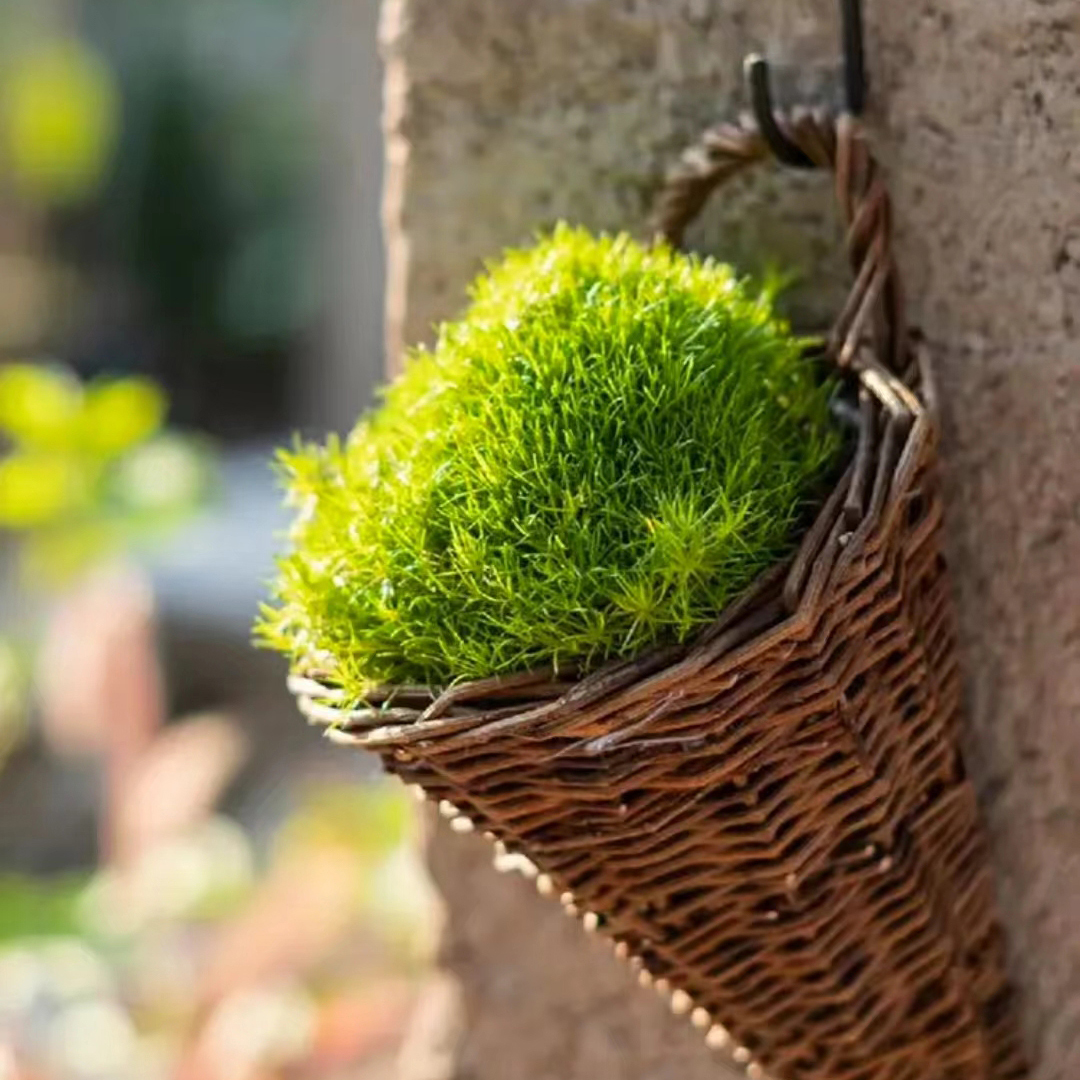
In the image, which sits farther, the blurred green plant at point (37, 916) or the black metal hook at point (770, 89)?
the blurred green plant at point (37, 916)

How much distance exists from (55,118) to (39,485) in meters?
2.32

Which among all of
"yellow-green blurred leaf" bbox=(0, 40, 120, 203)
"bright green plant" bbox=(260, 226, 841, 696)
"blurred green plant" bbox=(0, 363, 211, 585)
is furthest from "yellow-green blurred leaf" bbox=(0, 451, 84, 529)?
"yellow-green blurred leaf" bbox=(0, 40, 120, 203)

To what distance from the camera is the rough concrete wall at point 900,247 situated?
0.60 m

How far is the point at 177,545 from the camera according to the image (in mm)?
2514

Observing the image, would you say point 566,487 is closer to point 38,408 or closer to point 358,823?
point 38,408

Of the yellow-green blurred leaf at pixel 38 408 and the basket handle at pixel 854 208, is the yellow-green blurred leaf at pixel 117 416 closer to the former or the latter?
the yellow-green blurred leaf at pixel 38 408

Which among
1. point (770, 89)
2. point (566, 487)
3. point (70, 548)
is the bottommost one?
point (70, 548)

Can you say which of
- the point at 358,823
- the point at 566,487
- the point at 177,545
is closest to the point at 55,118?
the point at 177,545

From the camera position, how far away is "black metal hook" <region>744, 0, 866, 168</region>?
0.58m

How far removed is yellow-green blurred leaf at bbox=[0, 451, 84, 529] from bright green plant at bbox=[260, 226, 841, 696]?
1.84ft

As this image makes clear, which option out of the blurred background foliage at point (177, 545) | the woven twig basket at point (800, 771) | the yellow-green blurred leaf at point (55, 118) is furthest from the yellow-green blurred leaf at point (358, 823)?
the yellow-green blurred leaf at point (55, 118)

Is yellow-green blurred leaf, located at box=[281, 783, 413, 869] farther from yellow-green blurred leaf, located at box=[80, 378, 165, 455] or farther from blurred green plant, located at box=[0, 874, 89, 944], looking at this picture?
yellow-green blurred leaf, located at box=[80, 378, 165, 455]

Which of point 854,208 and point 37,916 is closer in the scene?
point 854,208

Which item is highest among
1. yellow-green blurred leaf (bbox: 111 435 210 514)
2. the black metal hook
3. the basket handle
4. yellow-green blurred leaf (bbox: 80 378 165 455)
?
the black metal hook
